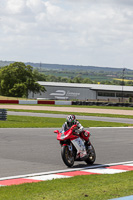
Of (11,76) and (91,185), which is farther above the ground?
(11,76)

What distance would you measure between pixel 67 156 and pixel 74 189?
3.29m

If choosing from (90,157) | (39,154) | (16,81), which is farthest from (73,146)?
(16,81)

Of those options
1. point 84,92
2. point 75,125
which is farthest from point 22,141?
point 84,92

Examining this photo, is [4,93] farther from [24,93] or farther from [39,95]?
[39,95]

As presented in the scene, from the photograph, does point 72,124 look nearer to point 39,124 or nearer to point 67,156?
point 67,156

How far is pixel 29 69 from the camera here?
402 ft

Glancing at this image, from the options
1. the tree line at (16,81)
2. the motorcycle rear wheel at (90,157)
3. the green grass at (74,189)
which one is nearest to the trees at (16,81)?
the tree line at (16,81)

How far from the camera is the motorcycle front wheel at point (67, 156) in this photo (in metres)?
11.8

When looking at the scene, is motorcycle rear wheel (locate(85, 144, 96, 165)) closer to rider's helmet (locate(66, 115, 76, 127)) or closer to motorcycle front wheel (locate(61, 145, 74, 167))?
motorcycle front wheel (locate(61, 145, 74, 167))

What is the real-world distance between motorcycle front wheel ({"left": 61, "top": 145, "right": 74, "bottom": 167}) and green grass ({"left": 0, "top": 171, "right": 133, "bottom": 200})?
Answer: 1540mm

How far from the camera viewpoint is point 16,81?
117250 millimetres

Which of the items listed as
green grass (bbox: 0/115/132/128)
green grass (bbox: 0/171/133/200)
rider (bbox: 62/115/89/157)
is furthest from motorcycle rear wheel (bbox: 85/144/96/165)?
green grass (bbox: 0/115/132/128)

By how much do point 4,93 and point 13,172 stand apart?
353 ft

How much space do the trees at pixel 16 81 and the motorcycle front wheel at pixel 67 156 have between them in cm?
10240
